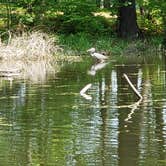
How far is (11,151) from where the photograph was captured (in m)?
9.71

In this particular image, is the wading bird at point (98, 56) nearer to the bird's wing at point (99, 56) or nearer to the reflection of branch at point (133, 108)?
the bird's wing at point (99, 56)

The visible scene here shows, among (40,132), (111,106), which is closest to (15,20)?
(111,106)

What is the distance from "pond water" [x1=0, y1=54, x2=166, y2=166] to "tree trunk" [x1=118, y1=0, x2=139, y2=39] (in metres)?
21.4

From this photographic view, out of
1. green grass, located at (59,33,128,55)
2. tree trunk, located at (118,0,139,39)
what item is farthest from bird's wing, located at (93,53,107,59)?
tree trunk, located at (118,0,139,39)

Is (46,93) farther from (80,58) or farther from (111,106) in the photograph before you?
(80,58)

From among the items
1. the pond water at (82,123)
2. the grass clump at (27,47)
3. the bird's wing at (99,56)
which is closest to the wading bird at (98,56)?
the bird's wing at (99,56)

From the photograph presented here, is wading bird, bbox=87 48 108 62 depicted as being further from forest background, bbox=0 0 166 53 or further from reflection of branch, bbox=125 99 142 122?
reflection of branch, bbox=125 99 142 122

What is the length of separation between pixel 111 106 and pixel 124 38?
27.8 meters

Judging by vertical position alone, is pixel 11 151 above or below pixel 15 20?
below

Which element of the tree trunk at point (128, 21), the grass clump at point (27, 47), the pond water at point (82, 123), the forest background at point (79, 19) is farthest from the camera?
the tree trunk at point (128, 21)

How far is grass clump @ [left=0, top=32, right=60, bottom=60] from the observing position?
95.2ft

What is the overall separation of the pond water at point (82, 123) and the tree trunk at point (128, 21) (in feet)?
70.3

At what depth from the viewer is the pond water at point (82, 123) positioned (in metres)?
9.33

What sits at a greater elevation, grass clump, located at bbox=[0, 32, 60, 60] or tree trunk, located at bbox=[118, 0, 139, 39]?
tree trunk, located at bbox=[118, 0, 139, 39]
